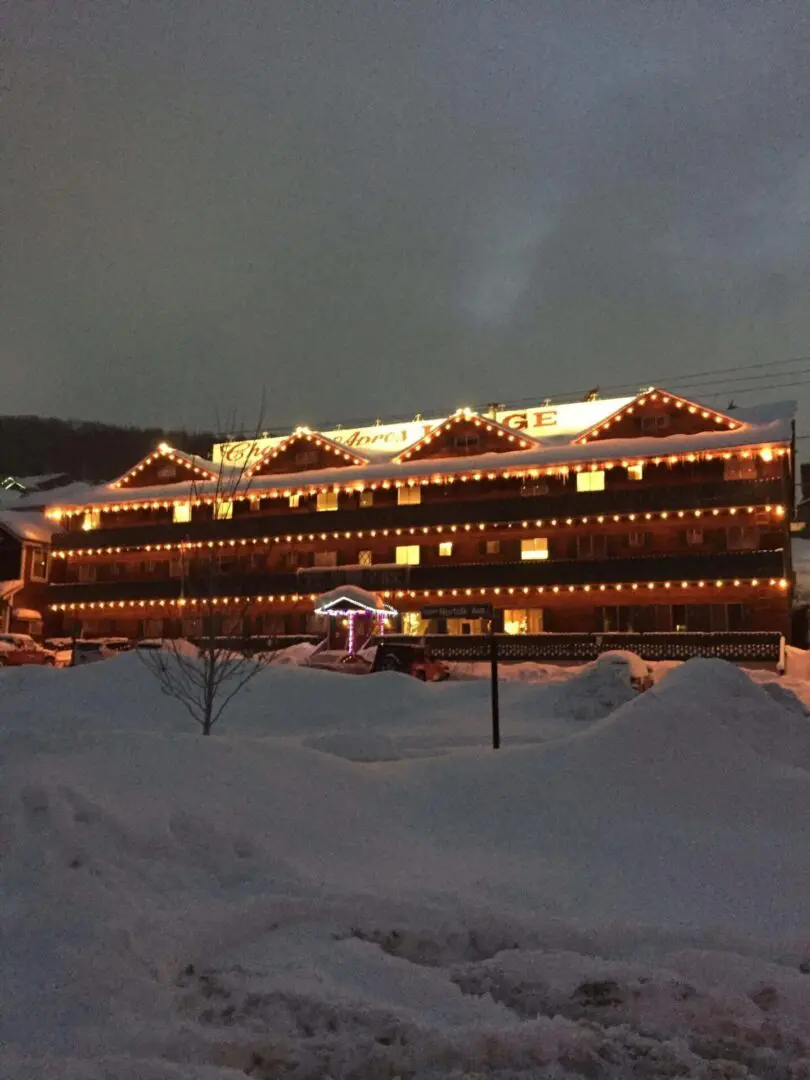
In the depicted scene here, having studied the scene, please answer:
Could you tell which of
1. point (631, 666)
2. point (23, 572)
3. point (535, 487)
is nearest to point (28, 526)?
point (23, 572)

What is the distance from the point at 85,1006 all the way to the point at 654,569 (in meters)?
36.3

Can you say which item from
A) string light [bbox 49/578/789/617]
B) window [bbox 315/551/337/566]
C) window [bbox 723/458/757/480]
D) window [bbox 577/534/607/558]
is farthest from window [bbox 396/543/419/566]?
window [bbox 723/458/757/480]

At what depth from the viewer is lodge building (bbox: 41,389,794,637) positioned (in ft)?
126

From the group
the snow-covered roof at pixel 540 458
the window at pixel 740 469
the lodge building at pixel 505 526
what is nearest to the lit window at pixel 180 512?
the lodge building at pixel 505 526

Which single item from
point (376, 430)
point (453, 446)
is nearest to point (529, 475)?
point (453, 446)

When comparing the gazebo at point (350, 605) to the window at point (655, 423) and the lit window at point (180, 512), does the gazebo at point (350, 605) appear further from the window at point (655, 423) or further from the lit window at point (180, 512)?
the lit window at point (180, 512)

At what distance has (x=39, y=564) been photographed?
5491 cm

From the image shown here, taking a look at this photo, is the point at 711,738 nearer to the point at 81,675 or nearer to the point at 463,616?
the point at 463,616

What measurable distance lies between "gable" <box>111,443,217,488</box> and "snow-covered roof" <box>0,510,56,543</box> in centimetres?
546

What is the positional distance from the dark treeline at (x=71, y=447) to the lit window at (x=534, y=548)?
8355 centimetres

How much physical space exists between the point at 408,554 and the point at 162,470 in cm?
1713

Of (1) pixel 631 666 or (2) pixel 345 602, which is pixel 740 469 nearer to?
(2) pixel 345 602

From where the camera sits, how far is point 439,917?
6.18 m

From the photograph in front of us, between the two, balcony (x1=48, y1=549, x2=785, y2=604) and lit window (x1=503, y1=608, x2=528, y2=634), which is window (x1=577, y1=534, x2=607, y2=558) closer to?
balcony (x1=48, y1=549, x2=785, y2=604)
